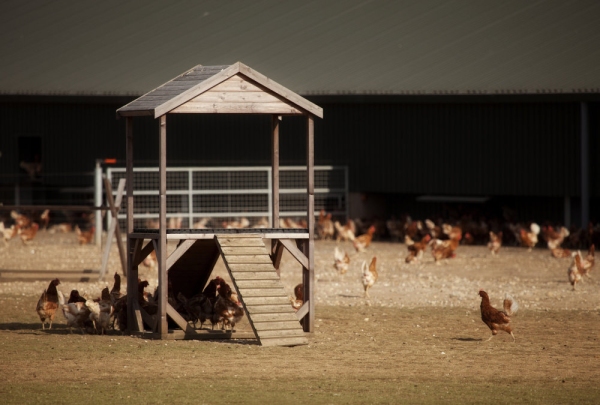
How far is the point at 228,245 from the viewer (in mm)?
13883

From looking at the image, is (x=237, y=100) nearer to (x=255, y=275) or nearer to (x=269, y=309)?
(x=255, y=275)

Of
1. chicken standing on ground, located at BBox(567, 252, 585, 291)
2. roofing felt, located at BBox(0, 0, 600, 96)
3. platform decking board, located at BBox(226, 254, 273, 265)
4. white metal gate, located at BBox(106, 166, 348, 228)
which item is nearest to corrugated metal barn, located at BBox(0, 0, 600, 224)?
roofing felt, located at BBox(0, 0, 600, 96)

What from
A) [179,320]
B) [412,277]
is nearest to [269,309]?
[179,320]

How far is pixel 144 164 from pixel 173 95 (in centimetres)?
2215

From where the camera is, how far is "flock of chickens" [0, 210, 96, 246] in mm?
28766

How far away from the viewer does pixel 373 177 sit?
33781mm

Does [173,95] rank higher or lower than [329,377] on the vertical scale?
higher

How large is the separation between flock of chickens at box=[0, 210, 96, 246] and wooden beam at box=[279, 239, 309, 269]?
1609 centimetres

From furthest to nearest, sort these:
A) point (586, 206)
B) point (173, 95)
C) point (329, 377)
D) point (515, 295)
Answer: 1. point (586, 206)
2. point (515, 295)
3. point (173, 95)
4. point (329, 377)

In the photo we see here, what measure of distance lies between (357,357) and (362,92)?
806 inches

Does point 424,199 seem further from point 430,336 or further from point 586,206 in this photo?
point 430,336

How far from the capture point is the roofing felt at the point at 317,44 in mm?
31266

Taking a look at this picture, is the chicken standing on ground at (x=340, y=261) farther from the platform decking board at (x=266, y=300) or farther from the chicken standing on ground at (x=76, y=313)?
the chicken standing on ground at (x=76, y=313)

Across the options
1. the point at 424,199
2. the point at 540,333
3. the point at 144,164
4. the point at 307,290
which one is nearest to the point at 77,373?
the point at 307,290
